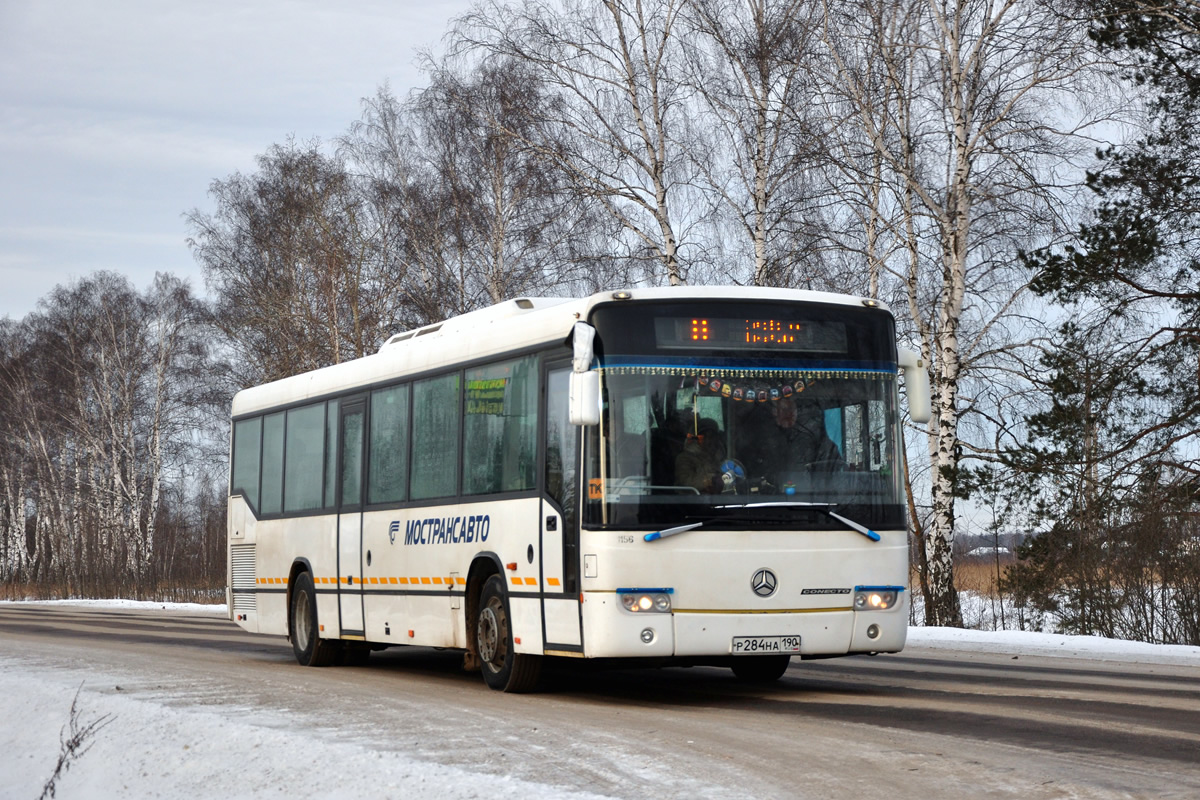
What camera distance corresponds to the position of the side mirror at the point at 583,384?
37.0 ft

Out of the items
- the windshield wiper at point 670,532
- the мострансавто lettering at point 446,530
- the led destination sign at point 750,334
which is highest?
the led destination sign at point 750,334

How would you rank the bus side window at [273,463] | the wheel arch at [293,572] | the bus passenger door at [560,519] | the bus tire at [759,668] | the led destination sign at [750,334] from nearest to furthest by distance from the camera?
the bus passenger door at [560,519], the led destination sign at [750,334], the bus tire at [759,668], the wheel arch at [293,572], the bus side window at [273,463]

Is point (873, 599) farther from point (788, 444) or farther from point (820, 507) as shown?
point (788, 444)

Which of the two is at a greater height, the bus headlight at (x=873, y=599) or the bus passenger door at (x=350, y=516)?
the bus passenger door at (x=350, y=516)

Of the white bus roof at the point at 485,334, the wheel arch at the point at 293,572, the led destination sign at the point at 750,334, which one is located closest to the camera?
the led destination sign at the point at 750,334

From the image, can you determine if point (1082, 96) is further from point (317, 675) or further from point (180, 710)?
point (180, 710)

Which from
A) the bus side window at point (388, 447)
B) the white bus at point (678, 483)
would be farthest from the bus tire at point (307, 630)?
the white bus at point (678, 483)

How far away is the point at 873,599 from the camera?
11.9m

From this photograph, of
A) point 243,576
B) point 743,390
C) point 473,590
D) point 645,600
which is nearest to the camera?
point 645,600

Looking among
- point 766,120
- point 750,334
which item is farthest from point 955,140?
point 750,334

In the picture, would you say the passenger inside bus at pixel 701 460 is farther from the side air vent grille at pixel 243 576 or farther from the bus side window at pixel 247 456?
the side air vent grille at pixel 243 576

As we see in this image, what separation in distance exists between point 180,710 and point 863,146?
18.2 metres

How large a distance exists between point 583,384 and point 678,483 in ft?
3.28

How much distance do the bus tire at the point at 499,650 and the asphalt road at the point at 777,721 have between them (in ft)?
0.67
